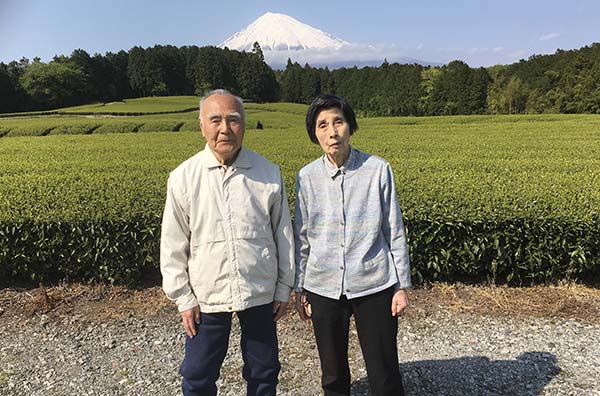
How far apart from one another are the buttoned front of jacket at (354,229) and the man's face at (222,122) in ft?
1.47

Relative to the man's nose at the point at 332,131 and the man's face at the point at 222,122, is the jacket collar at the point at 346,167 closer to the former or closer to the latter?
the man's nose at the point at 332,131

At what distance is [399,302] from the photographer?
7.22 ft

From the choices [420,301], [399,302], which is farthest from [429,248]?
[399,302]

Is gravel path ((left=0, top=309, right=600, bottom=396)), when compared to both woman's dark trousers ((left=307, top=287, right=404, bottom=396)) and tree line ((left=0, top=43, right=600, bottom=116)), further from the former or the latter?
tree line ((left=0, top=43, right=600, bottom=116))

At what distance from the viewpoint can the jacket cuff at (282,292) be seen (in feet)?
7.46

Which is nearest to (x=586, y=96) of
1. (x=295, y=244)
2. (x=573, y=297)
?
(x=573, y=297)

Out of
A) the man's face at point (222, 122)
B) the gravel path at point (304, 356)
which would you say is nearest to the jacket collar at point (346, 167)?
the man's face at point (222, 122)

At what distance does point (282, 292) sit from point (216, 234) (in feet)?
1.51

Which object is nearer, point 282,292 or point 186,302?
point 186,302

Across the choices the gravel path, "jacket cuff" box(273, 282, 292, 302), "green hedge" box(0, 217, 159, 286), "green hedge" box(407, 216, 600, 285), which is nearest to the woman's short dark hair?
"jacket cuff" box(273, 282, 292, 302)

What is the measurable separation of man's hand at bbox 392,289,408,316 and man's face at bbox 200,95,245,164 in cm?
109

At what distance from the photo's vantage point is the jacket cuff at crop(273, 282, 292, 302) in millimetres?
2273

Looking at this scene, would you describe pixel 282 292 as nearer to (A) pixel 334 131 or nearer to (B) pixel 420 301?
(A) pixel 334 131

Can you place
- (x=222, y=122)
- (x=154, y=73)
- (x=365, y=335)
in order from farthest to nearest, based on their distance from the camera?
(x=154, y=73)
(x=365, y=335)
(x=222, y=122)
